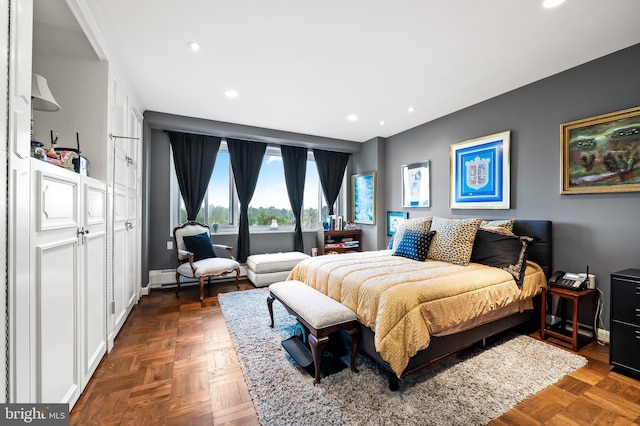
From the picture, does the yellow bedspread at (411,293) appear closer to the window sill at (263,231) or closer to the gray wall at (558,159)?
the gray wall at (558,159)

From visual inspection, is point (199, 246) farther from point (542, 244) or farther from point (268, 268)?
A: point (542, 244)

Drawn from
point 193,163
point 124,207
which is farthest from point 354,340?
point 193,163

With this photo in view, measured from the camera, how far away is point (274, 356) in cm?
221

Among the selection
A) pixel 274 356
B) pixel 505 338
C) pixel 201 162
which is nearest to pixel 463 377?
pixel 505 338

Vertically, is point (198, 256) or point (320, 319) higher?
point (198, 256)

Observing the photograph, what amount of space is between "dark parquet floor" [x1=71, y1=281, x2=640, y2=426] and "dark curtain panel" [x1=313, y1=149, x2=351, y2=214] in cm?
342

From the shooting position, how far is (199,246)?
3.96 metres

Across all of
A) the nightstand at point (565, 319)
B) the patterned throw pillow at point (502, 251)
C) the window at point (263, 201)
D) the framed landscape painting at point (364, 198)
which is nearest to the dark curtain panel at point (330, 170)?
the window at point (263, 201)

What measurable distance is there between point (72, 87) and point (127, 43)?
57cm

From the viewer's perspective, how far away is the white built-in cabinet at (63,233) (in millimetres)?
1095

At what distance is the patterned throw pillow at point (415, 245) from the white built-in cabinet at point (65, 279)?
110 inches

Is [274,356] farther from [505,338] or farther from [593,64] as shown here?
[593,64]

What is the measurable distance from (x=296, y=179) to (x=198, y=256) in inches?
85.9

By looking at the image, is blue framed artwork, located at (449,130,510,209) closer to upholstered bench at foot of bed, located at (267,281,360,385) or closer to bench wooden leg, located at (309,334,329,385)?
upholstered bench at foot of bed, located at (267,281,360,385)
